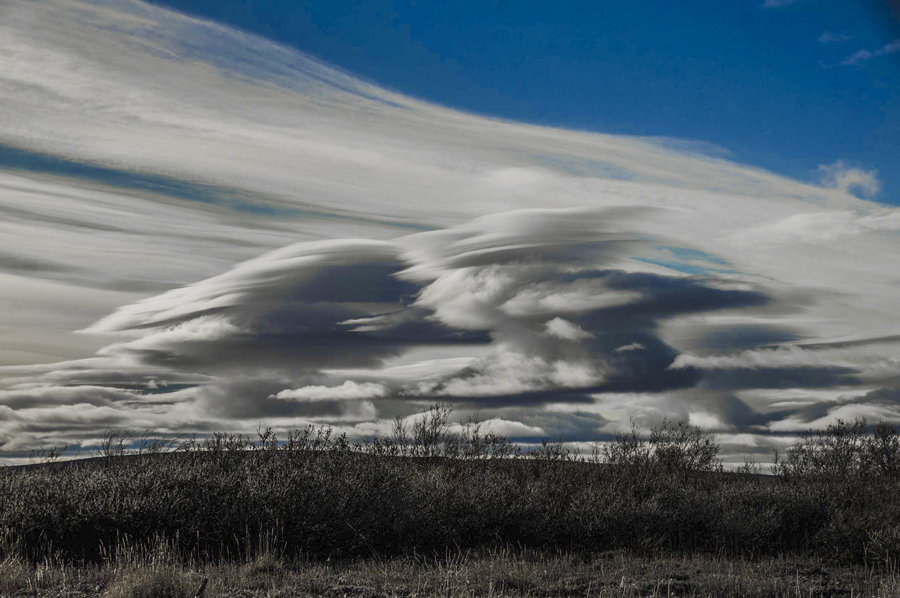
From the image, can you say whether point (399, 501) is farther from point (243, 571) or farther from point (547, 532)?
point (243, 571)

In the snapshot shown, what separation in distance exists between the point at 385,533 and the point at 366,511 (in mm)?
715

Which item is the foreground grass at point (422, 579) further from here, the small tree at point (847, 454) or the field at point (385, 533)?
the small tree at point (847, 454)

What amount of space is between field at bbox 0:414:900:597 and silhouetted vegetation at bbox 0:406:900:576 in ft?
0.18

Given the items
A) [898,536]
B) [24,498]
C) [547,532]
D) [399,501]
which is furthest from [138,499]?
[898,536]

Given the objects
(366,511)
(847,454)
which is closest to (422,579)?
(366,511)

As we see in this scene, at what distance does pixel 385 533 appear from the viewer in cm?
1767

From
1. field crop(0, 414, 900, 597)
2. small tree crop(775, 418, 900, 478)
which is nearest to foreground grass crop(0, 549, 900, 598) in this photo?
field crop(0, 414, 900, 597)

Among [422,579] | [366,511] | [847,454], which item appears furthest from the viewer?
[847,454]

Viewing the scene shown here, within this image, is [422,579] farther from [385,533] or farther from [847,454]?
[847,454]

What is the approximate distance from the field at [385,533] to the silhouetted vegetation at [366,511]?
5 centimetres

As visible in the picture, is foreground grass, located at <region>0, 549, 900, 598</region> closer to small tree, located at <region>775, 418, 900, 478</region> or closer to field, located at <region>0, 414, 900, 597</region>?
field, located at <region>0, 414, 900, 597</region>

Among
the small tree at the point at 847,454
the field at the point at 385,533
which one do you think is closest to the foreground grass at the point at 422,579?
the field at the point at 385,533

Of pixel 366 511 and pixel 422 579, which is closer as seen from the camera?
pixel 422 579

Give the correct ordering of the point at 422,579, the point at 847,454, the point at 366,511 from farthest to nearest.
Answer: the point at 847,454 → the point at 366,511 → the point at 422,579
